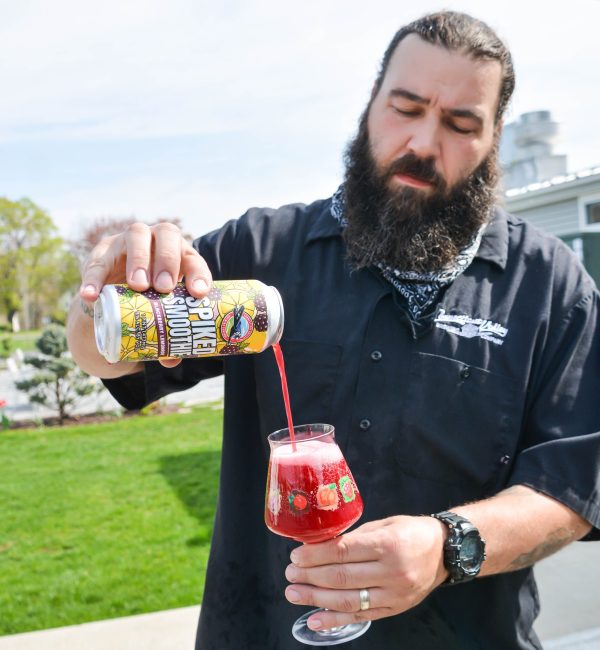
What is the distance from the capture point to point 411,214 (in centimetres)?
202

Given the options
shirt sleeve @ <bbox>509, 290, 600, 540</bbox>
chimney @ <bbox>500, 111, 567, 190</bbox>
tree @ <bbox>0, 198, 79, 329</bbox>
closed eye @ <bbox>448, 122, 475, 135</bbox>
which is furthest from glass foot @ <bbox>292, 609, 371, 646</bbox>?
tree @ <bbox>0, 198, 79, 329</bbox>

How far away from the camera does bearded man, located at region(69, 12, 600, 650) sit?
1.61m

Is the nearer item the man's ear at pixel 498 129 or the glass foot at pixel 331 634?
the glass foot at pixel 331 634

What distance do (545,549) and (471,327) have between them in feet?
1.78

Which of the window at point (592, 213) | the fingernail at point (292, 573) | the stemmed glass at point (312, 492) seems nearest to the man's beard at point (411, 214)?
the stemmed glass at point (312, 492)

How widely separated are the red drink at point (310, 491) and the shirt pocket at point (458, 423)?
0.27 meters

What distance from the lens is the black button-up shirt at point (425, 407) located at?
1.70 m

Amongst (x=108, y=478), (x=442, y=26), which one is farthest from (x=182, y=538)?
(x=442, y=26)

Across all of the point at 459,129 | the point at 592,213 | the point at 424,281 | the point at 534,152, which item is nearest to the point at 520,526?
the point at 424,281

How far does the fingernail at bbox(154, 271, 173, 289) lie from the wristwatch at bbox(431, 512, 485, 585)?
2.37 feet

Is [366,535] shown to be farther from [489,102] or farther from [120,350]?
[489,102]

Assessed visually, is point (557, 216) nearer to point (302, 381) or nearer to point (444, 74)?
point (444, 74)

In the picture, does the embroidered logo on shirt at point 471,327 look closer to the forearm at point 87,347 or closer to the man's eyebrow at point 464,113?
the man's eyebrow at point 464,113

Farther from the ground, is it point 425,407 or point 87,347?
point 87,347
